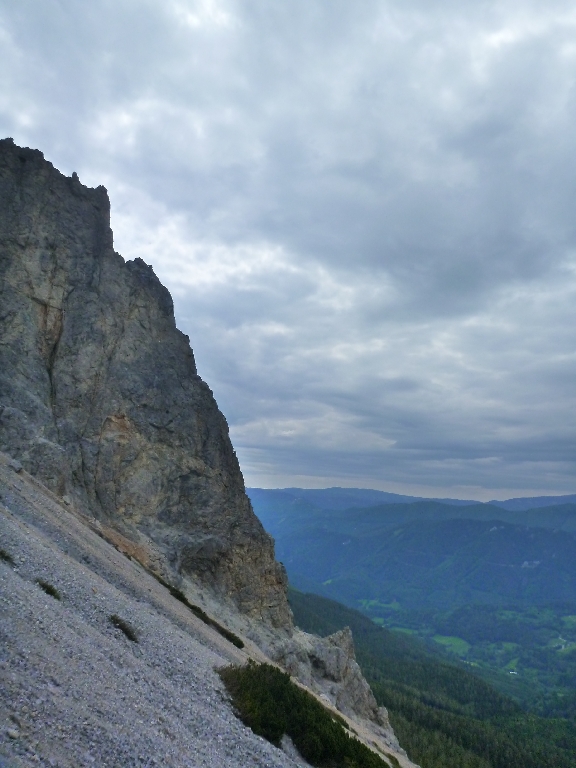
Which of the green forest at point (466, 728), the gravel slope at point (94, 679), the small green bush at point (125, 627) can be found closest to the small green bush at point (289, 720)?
the gravel slope at point (94, 679)

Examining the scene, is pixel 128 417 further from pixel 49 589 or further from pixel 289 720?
pixel 289 720

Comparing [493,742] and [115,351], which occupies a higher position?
[115,351]

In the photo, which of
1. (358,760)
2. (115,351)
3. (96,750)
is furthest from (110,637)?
(115,351)

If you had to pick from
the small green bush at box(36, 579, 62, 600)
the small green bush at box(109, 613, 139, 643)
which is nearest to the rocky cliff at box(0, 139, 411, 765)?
the small green bush at box(109, 613, 139, 643)

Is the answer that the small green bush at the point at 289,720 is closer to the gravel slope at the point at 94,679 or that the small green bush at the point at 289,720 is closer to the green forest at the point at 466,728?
the gravel slope at the point at 94,679

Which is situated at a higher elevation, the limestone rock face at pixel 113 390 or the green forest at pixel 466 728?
the limestone rock face at pixel 113 390

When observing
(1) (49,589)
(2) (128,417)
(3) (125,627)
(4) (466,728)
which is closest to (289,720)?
(3) (125,627)

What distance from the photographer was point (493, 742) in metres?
125

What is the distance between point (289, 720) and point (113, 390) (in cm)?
4284

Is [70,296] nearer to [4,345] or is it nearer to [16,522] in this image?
[4,345]

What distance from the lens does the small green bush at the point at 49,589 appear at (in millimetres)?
20594

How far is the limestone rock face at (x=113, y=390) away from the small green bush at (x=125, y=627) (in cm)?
2479

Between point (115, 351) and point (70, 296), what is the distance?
8.01 meters

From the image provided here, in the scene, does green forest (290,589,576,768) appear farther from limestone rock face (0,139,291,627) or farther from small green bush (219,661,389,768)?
small green bush (219,661,389,768)
